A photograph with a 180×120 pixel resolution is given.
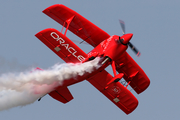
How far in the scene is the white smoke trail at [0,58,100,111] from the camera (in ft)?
79.6

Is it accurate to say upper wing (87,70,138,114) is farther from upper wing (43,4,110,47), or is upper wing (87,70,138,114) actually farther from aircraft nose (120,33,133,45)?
aircraft nose (120,33,133,45)

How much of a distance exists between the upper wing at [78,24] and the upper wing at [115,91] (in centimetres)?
218

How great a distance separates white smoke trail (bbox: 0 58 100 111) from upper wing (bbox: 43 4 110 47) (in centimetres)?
198

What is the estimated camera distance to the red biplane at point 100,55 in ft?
78.1

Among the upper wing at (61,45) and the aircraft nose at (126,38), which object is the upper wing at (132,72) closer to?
the aircraft nose at (126,38)

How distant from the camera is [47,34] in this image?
23484 mm

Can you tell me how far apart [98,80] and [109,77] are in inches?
33.5

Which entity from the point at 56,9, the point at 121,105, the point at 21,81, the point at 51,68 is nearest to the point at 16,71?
the point at 21,81

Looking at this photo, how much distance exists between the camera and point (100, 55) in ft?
78.5

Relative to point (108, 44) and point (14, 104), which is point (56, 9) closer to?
point (108, 44)

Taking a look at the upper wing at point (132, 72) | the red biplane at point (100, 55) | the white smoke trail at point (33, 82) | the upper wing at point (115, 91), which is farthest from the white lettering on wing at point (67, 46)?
the upper wing at point (132, 72)

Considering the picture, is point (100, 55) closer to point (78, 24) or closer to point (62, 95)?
point (78, 24)

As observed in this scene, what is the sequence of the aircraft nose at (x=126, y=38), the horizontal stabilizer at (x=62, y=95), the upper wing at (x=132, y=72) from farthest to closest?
the upper wing at (x=132, y=72) → the horizontal stabilizer at (x=62, y=95) → the aircraft nose at (x=126, y=38)

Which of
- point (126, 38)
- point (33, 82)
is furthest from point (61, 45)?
point (126, 38)
